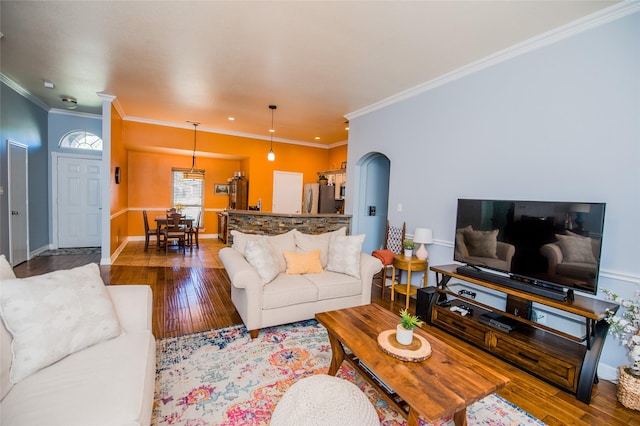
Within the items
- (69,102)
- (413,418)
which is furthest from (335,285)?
(69,102)

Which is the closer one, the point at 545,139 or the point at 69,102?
the point at 545,139

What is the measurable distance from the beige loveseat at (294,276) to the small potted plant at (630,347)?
1.97 metres

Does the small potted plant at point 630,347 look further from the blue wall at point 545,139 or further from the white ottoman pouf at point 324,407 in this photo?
the white ottoman pouf at point 324,407

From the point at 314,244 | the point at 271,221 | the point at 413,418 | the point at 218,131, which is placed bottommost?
the point at 413,418

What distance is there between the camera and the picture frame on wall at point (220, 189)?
8.44m

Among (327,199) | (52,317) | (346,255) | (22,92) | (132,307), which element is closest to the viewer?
(52,317)

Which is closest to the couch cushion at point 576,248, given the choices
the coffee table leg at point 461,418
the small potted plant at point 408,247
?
the coffee table leg at point 461,418

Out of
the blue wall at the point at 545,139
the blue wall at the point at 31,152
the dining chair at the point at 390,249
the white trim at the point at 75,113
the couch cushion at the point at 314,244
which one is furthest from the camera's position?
the white trim at the point at 75,113

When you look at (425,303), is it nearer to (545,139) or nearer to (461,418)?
(461,418)

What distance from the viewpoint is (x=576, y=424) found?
1877 mm

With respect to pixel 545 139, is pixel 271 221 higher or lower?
lower

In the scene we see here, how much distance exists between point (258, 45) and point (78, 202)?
5.94m

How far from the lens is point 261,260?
2982mm

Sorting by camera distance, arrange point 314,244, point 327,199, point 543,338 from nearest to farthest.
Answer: point 543,338
point 314,244
point 327,199
